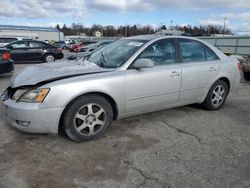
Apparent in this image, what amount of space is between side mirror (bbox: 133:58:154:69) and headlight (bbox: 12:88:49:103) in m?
1.41

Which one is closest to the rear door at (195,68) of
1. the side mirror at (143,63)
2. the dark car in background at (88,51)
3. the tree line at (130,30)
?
the side mirror at (143,63)

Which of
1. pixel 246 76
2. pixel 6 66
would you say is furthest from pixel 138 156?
pixel 246 76

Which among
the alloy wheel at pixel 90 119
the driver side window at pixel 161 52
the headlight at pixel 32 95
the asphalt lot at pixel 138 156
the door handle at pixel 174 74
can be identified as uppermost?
the driver side window at pixel 161 52

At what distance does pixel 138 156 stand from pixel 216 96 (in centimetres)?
267

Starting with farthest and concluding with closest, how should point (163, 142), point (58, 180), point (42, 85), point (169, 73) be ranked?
point (169, 73) < point (163, 142) < point (42, 85) < point (58, 180)

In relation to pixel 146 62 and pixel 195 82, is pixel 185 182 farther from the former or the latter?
pixel 195 82

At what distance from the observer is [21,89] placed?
11.5ft

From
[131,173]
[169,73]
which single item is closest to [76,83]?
[131,173]

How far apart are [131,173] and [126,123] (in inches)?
64.3

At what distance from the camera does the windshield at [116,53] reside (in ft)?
13.4

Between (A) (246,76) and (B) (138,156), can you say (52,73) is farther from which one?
(A) (246,76)

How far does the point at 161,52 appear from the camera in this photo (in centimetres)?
439

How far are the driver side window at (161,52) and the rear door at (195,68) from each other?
20 centimetres

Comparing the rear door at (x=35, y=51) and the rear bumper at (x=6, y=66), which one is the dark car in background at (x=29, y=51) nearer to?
the rear door at (x=35, y=51)
